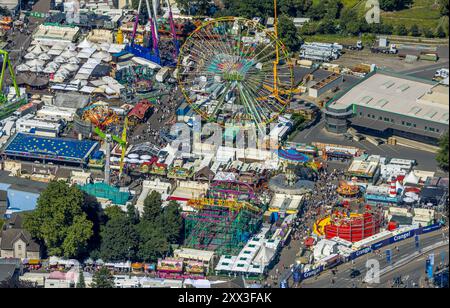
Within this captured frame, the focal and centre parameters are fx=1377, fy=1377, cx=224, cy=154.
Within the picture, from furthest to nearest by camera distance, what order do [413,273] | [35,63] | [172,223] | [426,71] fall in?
1. [35,63]
2. [426,71]
3. [172,223]
4. [413,273]

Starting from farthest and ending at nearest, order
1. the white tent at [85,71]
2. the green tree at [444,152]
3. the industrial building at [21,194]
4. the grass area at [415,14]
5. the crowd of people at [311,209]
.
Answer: the grass area at [415,14]
the white tent at [85,71]
the industrial building at [21,194]
the crowd of people at [311,209]
the green tree at [444,152]

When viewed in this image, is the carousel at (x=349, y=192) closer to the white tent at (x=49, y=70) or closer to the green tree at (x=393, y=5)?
the white tent at (x=49, y=70)

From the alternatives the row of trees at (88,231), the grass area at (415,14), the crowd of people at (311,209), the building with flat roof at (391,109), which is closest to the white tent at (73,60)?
the building with flat roof at (391,109)

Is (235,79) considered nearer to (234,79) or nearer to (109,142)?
(234,79)

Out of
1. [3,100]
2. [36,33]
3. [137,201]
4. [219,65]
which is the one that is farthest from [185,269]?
[36,33]

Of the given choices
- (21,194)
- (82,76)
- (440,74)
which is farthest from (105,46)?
(21,194)
